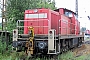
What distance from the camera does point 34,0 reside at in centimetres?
1484

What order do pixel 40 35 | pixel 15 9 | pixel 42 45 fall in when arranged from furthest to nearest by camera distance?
pixel 15 9
pixel 40 35
pixel 42 45

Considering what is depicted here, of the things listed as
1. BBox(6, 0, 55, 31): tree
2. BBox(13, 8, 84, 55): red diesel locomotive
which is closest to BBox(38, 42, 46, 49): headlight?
BBox(13, 8, 84, 55): red diesel locomotive

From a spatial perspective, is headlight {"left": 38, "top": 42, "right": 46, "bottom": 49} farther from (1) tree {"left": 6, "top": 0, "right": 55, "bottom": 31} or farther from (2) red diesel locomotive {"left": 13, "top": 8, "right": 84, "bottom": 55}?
(1) tree {"left": 6, "top": 0, "right": 55, "bottom": 31}

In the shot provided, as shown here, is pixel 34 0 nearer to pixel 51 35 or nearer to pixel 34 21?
pixel 34 21

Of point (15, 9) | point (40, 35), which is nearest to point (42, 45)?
point (40, 35)

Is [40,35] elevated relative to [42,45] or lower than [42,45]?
elevated

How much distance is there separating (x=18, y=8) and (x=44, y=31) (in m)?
4.60

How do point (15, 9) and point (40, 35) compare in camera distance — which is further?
point (15, 9)

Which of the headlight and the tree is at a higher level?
the tree

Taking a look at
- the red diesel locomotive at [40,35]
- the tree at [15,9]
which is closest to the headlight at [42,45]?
the red diesel locomotive at [40,35]

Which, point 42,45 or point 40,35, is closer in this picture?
point 42,45

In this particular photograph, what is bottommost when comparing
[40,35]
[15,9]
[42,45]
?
[42,45]

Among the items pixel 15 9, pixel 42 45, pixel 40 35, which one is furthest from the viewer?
pixel 15 9

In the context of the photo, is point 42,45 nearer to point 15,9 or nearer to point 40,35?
point 40,35
